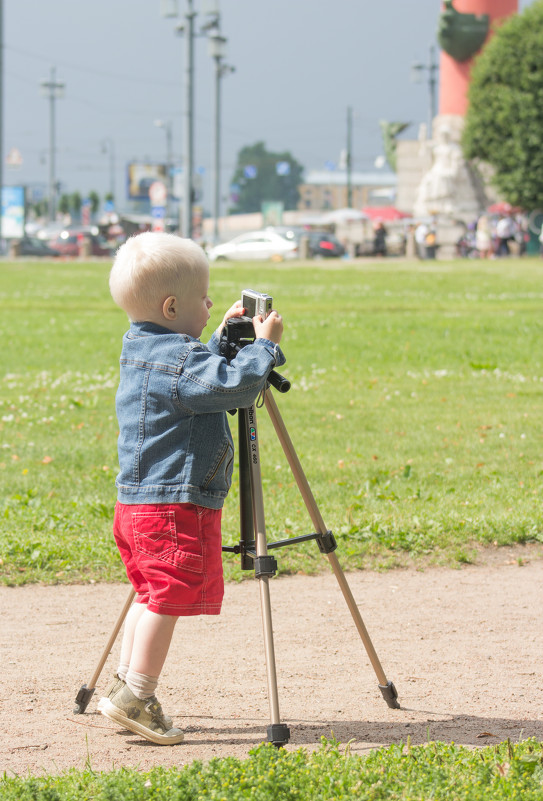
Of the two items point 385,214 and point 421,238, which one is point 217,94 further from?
point 385,214

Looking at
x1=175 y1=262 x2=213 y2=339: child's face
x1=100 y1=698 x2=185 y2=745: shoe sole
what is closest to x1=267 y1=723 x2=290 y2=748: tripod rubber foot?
x1=100 y1=698 x2=185 y2=745: shoe sole

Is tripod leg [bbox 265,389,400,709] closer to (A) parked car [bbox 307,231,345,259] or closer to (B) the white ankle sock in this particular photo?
(B) the white ankle sock

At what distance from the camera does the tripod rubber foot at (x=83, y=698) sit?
3.70 m

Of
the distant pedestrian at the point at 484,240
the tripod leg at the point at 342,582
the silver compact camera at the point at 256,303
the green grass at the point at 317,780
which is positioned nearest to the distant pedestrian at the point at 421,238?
the distant pedestrian at the point at 484,240

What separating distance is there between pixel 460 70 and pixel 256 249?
20.0 metres

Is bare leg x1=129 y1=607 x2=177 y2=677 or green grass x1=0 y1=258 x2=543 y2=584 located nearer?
bare leg x1=129 y1=607 x2=177 y2=677

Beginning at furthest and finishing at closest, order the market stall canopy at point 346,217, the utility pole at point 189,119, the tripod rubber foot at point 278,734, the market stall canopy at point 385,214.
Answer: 1. the market stall canopy at point 346,217
2. the market stall canopy at point 385,214
3. the utility pole at point 189,119
4. the tripod rubber foot at point 278,734

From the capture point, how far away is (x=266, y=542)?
11.4 feet

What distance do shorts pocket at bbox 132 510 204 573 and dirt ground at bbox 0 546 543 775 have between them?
0.63 m

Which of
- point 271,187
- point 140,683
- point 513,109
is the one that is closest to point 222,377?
point 140,683

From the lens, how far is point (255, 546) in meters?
3.71

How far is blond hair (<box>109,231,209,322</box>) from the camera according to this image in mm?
3330

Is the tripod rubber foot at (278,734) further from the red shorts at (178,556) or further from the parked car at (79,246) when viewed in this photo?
the parked car at (79,246)

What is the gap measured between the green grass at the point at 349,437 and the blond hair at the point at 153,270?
2342 millimetres
